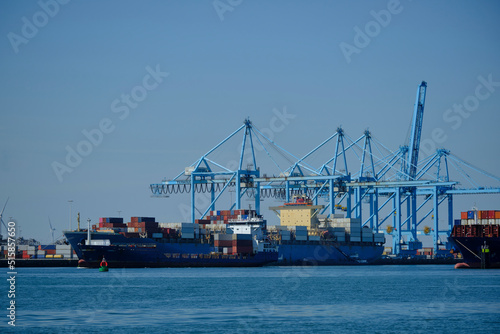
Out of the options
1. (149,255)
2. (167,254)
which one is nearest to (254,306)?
(149,255)

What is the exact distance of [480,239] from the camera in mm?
82188

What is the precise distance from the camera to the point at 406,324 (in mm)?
39375

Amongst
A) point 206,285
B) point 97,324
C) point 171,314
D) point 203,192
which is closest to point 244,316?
point 171,314

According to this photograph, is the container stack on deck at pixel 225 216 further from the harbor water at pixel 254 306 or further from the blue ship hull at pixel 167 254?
the harbor water at pixel 254 306

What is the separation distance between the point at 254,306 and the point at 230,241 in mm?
50097

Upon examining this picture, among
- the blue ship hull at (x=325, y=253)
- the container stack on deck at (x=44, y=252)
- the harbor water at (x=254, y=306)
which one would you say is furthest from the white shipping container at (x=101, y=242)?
the blue ship hull at (x=325, y=253)

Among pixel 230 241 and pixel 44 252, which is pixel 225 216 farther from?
pixel 44 252

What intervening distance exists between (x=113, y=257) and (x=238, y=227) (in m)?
17.5

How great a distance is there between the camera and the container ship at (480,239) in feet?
270

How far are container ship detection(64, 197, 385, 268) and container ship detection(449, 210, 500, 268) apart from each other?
23.4m

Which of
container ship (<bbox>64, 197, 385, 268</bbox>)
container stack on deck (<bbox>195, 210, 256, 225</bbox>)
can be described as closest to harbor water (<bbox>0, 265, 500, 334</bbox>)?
container ship (<bbox>64, 197, 385, 268</bbox>)

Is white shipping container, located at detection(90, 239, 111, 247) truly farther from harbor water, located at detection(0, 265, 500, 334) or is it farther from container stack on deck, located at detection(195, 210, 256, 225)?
harbor water, located at detection(0, 265, 500, 334)

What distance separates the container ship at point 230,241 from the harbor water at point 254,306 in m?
23.2

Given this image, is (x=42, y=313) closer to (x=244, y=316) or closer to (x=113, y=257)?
(x=244, y=316)
